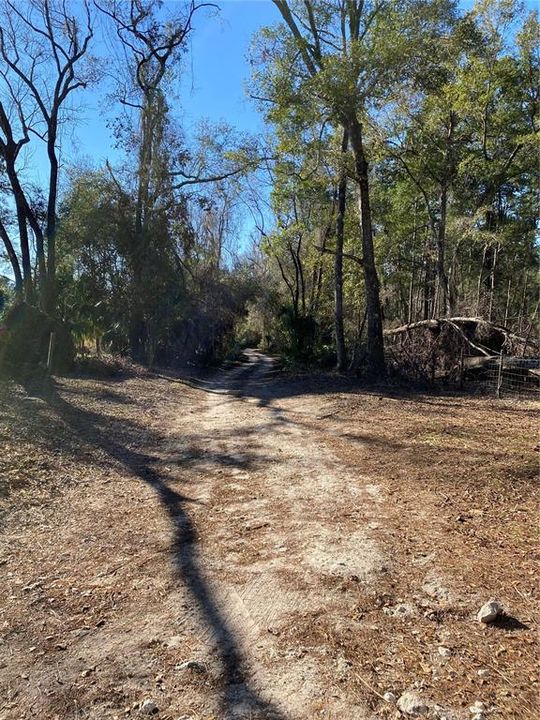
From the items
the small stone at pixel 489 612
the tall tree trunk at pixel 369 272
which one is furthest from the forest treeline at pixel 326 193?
the small stone at pixel 489 612

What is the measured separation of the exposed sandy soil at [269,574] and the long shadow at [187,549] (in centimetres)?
1

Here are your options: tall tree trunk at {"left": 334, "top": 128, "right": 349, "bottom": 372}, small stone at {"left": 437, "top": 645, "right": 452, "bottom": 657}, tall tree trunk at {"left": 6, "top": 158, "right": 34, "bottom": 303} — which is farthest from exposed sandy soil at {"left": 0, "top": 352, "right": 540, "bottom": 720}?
tall tree trunk at {"left": 6, "top": 158, "right": 34, "bottom": 303}

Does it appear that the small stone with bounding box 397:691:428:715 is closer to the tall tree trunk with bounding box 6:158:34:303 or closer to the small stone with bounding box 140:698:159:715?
the small stone with bounding box 140:698:159:715

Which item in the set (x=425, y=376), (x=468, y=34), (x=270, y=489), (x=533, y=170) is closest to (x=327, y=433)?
(x=270, y=489)

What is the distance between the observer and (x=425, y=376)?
13195mm

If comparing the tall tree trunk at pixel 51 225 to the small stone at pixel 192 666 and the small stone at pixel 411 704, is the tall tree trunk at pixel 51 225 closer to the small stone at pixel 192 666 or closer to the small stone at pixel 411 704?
the small stone at pixel 192 666

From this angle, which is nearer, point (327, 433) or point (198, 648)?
point (198, 648)

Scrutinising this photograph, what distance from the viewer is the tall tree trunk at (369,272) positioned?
44.2ft

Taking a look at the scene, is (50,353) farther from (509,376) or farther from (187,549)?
(509,376)

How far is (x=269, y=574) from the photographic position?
131 inches

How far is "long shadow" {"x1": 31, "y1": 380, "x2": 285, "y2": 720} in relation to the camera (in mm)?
2182

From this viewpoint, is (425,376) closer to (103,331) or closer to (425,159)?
(425,159)

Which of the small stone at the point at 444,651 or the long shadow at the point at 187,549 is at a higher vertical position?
the small stone at the point at 444,651

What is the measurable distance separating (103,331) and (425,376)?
1183 cm
